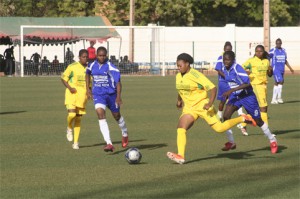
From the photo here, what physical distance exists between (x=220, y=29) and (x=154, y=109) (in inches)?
1639

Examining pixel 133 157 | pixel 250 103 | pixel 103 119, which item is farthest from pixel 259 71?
pixel 133 157

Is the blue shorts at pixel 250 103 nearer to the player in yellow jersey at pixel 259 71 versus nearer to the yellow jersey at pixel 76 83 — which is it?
the player in yellow jersey at pixel 259 71

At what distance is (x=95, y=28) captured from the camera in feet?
173

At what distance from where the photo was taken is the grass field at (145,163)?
11.4m

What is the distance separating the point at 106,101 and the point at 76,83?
4.37ft

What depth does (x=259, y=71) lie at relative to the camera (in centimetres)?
1975

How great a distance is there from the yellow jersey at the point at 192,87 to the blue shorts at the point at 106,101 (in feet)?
6.81

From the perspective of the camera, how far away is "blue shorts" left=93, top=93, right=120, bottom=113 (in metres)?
15.7

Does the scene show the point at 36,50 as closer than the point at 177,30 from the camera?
Yes

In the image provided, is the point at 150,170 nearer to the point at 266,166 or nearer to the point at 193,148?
the point at 266,166

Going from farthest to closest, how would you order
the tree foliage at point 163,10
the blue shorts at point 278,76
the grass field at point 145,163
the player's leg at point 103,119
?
1. the tree foliage at point 163,10
2. the blue shorts at point 278,76
3. the player's leg at point 103,119
4. the grass field at point 145,163

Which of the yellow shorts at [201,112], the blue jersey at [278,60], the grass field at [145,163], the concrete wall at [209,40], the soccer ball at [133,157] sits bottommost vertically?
the grass field at [145,163]

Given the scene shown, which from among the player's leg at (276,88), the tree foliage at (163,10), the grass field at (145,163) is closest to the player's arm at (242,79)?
the grass field at (145,163)

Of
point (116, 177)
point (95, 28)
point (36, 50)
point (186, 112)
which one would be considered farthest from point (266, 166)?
point (36, 50)
